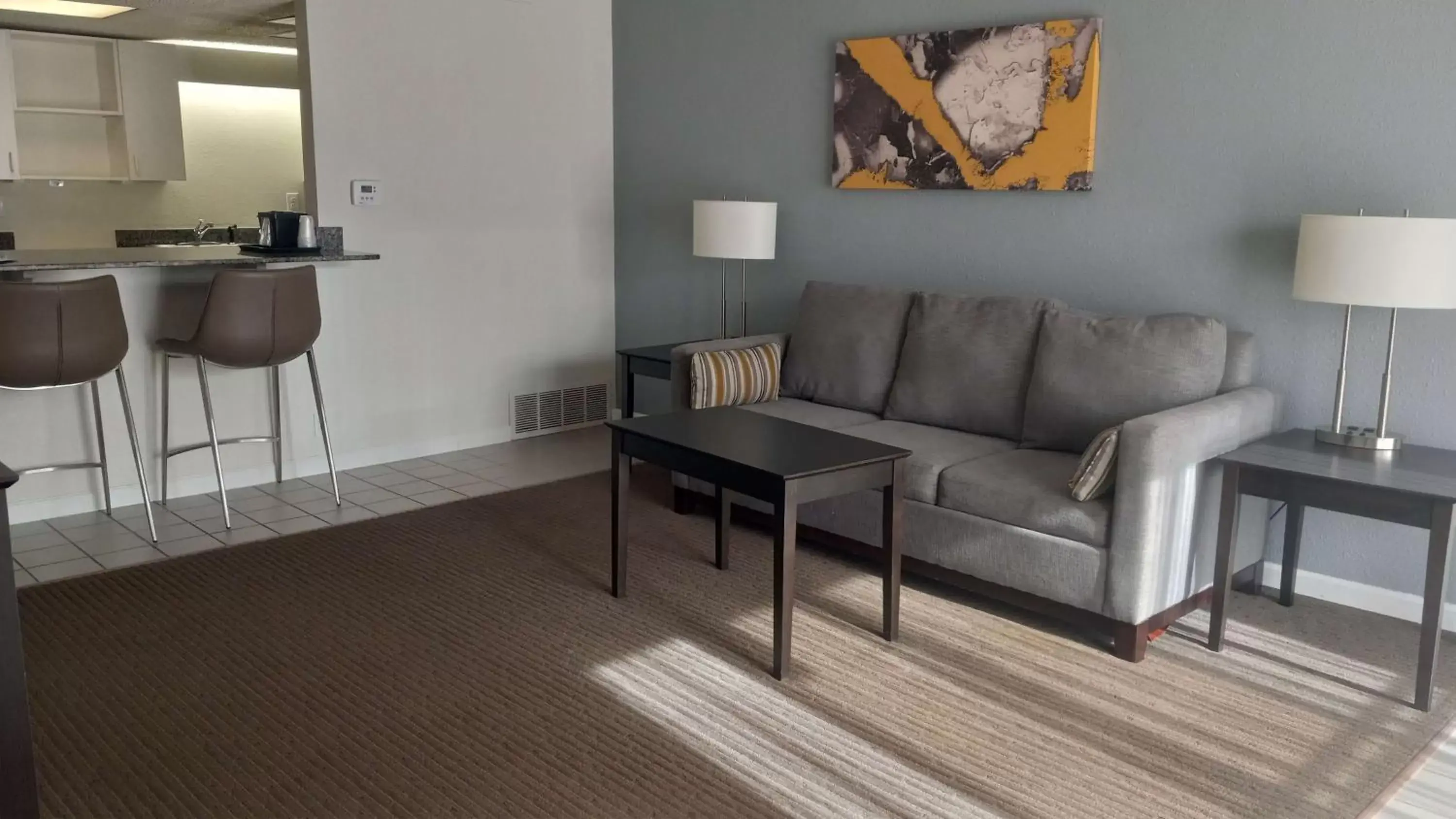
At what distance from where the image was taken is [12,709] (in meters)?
1.84

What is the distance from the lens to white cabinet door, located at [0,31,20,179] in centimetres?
554

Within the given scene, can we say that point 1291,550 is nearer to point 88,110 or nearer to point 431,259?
point 431,259

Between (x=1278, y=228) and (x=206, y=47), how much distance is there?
19.3 ft

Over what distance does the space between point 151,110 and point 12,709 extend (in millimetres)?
5381

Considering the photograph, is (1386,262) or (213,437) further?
(213,437)

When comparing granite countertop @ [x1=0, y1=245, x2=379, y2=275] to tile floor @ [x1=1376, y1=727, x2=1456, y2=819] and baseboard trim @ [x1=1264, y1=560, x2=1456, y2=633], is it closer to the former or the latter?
baseboard trim @ [x1=1264, y1=560, x2=1456, y2=633]

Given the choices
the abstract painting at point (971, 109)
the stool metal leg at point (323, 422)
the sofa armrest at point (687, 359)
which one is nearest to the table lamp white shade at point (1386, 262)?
the abstract painting at point (971, 109)

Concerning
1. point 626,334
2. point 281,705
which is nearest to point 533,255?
point 626,334

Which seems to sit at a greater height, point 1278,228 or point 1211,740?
point 1278,228

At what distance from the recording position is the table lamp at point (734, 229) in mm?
4617

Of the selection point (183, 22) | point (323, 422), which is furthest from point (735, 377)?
point (183, 22)

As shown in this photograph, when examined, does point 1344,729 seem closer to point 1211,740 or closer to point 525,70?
point 1211,740

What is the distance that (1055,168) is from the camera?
3.94 meters

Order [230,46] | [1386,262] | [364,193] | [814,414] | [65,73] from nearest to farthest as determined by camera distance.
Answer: [1386,262], [814,414], [364,193], [65,73], [230,46]
